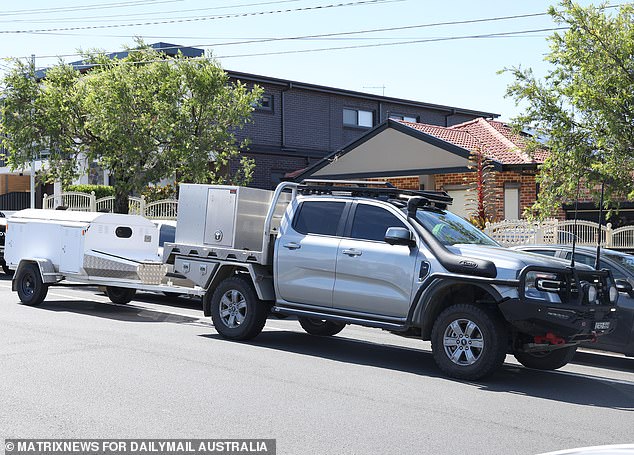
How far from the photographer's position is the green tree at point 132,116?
79.0 ft

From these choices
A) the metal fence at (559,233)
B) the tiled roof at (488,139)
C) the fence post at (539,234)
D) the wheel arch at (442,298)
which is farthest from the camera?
the tiled roof at (488,139)

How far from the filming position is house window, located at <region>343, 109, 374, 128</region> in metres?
36.9

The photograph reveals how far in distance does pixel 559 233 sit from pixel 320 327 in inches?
285

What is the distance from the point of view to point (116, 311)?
14695 mm

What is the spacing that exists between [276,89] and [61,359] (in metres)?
25.5

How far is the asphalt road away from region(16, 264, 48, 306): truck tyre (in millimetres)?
2276

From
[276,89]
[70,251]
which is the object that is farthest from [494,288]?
[276,89]

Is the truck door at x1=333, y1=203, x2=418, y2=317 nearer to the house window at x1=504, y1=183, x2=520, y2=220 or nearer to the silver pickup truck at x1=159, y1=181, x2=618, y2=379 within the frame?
the silver pickup truck at x1=159, y1=181, x2=618, y2=379

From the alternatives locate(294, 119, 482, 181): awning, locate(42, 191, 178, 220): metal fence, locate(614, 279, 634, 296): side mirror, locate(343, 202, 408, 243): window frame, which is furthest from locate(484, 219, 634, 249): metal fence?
locate(42, 191, 178, 220): metal fence

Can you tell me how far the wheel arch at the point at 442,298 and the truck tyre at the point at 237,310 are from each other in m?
2.49

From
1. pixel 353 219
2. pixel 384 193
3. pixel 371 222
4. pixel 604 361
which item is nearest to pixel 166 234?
pixel 353 219

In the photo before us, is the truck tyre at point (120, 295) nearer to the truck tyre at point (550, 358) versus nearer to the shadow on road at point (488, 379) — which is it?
the shadow on road at point (488, 379)

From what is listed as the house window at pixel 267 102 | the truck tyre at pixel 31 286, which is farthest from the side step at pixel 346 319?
the house window at pixel 267 102

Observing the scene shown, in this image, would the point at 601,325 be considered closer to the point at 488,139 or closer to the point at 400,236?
the point at 400,236
